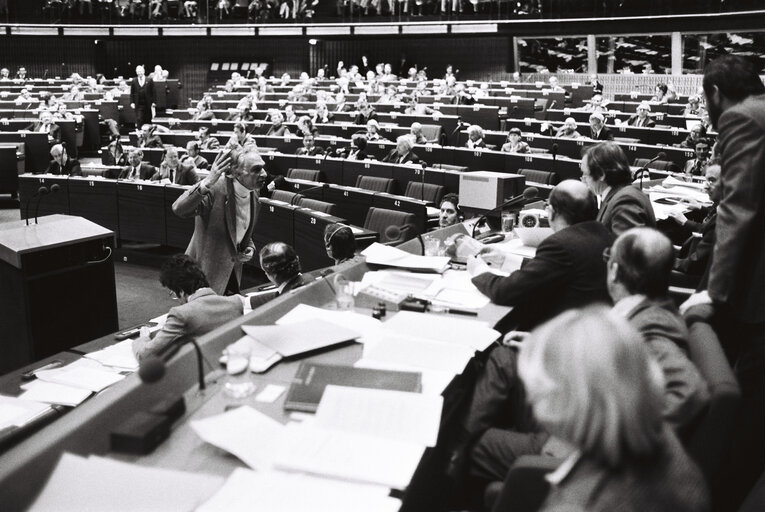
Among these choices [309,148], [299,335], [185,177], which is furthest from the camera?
[309,148]

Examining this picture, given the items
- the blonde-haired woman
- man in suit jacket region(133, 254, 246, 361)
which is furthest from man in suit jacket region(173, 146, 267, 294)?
the blonde-haired woman

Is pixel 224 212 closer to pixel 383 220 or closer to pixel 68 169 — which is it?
pixel 383 220

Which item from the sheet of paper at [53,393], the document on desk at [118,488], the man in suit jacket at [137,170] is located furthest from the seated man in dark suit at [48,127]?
the document on desk at [118,488]

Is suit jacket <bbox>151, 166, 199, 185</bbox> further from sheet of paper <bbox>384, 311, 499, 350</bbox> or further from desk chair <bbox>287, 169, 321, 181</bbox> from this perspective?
sheet of paper <bbox>384, 311, 499, 350</bbox>

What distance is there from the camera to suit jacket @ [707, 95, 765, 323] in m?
1.96


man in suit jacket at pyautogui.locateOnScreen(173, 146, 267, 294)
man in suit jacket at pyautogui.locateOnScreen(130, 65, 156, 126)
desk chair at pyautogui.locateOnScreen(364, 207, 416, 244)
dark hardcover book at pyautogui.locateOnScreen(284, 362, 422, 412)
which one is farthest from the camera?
man in suit jacket at pyautogui.locateOnScreen(130, 65, 156, 126)

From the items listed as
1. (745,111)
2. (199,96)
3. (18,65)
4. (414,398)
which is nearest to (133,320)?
(414,398)

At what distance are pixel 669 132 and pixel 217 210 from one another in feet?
22.0

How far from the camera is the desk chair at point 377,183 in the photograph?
7.22 meters

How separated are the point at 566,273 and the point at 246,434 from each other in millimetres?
1287

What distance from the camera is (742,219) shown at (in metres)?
1.96

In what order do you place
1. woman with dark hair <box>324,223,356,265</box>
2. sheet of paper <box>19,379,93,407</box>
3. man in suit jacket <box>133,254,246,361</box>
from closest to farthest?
sheet of paper <box>19,379,93,407</box>
man in suit jacket <box>133,254,246,361</box>
woman with dark hair <box>324,223,356,265</box>

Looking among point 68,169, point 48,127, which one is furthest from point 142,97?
point 68,169

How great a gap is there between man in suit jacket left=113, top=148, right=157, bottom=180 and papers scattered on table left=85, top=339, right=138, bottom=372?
17.1ft
